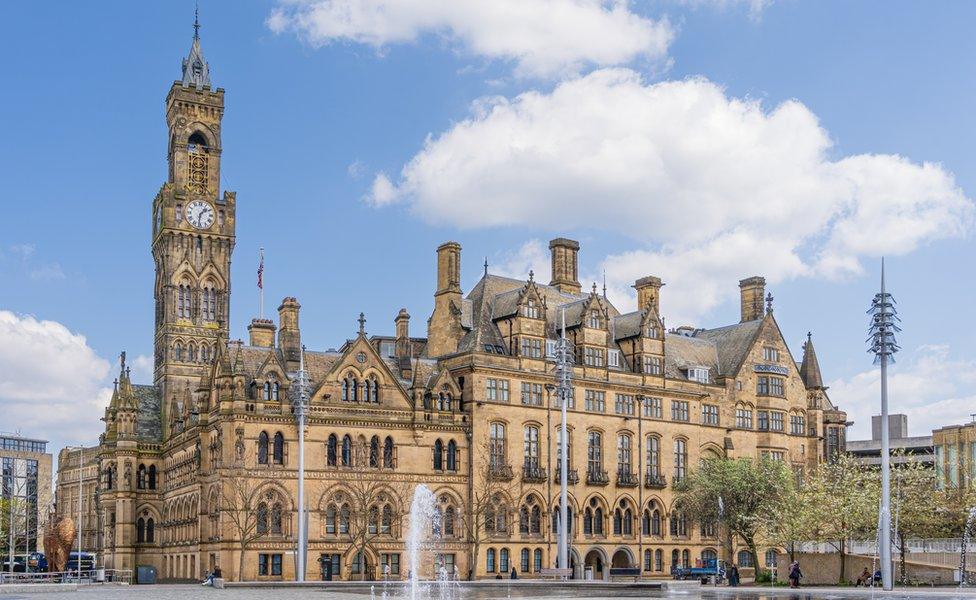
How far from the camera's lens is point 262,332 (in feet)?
290

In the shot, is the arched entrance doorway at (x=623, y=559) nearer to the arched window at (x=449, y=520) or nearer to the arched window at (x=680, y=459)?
the arched window at (x=680, y=459)

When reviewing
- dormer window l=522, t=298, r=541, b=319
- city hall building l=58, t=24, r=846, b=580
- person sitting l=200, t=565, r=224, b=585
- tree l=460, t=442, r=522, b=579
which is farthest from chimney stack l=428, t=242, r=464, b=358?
person sitting l=200, t=565, r=224, b=585

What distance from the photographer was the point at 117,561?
10031cm

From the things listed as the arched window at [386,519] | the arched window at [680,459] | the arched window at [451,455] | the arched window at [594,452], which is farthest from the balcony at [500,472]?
the arched window at [680,459]

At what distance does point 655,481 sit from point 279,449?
29.1 meters

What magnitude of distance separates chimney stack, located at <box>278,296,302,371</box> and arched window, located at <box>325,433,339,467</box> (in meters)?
5.90

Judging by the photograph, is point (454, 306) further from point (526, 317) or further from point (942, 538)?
point (942, 538)

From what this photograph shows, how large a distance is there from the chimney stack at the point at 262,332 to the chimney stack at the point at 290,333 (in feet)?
2.91

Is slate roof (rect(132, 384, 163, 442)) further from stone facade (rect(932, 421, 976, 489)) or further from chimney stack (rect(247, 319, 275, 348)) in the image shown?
stone facade (rect(932, 421, 976, 489))

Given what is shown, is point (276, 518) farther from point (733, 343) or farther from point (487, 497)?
point (733, 343)

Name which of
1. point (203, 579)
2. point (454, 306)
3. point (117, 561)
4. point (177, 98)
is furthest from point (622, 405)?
point (177, 98)

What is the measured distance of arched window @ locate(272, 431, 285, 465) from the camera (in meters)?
80.4

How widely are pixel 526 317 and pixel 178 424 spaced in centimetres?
2805

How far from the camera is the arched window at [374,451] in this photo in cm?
8344
